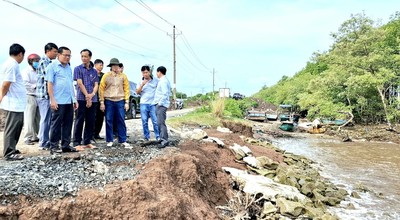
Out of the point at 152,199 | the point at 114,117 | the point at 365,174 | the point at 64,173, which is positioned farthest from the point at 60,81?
the point at 365,174

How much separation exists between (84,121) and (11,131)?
1660 millimetres

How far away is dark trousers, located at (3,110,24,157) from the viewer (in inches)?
227

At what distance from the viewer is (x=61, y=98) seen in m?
6.15

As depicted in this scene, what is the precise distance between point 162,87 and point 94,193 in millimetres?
3803

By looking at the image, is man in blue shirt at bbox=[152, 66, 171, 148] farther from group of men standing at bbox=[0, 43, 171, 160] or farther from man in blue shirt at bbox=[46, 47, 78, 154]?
man in blue shirt at bbox=[46, 47, 78, 154]

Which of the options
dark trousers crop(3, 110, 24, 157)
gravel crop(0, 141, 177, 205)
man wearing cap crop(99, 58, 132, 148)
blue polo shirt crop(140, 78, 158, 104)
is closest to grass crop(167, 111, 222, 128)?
blue polo shirt crop(140, 78, 158, 104)

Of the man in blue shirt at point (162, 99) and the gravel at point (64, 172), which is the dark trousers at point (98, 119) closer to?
the man in blue shirt at point (162, 99)

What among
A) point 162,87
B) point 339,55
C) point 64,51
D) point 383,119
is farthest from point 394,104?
point 64,51

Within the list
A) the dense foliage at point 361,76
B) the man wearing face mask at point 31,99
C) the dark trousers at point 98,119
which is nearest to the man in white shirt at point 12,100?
the man wearing face mask at point 31,99

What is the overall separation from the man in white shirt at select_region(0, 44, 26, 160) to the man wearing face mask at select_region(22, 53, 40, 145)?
1628mm

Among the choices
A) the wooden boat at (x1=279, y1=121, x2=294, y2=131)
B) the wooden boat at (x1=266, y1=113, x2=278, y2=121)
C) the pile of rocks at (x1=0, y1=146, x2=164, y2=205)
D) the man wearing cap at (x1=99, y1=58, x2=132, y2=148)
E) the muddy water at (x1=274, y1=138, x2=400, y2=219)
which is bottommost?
the muddy water at (x1=274, y1=138, x2=400, y2=219)

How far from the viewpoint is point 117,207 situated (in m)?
4.16

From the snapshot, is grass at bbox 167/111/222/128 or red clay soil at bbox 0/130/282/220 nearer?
red clay soil at bbox 0/130/282/220

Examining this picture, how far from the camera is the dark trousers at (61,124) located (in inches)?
241
